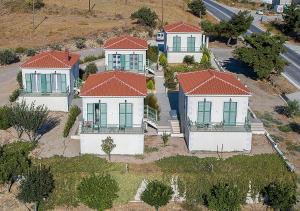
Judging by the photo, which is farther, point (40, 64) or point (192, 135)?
point (40, 64)

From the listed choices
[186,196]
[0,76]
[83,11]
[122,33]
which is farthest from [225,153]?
[83,11]

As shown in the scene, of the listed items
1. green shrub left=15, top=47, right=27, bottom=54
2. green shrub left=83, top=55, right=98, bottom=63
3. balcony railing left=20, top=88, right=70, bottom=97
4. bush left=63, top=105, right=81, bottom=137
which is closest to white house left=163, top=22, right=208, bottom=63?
green shrub left=83, top=55, right=98, bottom=63

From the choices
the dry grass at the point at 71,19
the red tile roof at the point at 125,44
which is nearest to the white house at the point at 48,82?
the red tile roof at the point at 125,44

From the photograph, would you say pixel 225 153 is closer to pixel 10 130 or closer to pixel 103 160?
pixel 103 160

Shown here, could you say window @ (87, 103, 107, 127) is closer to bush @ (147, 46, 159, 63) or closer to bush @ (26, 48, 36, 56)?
bush @ (147, 46, 159, 63)

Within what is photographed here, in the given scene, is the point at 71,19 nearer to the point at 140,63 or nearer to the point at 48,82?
the point at 140,63

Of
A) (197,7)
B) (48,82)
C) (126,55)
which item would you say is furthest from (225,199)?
(197,7)
